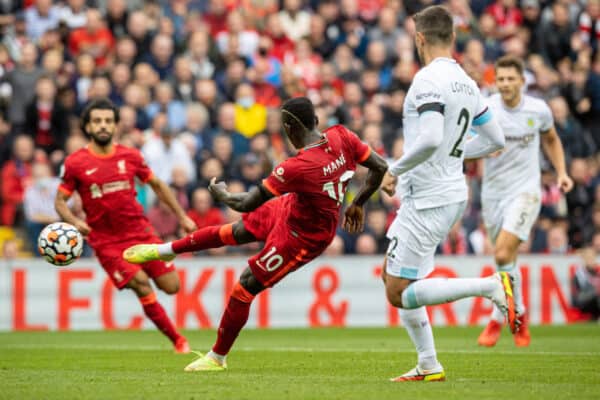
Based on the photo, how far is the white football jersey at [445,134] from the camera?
A: 859 centimetres

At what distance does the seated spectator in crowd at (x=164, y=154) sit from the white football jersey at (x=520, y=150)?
6.79 meters

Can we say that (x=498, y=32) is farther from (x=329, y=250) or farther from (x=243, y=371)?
Answer: (x=243, y=371)

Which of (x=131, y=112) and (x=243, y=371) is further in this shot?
(x=131, y=112)

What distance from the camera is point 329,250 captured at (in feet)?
61.3

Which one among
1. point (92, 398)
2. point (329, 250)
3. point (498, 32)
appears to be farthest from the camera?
point (498, 32)

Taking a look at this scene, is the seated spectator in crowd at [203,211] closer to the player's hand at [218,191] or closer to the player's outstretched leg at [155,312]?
the player's outstretched leg at [155,312]

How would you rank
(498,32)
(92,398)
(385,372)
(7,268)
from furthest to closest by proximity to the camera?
1. (498,32)
2. (7,268)
3. (385,372)
4. (92,398)

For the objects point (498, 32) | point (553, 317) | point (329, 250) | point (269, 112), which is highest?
point (498, 32)

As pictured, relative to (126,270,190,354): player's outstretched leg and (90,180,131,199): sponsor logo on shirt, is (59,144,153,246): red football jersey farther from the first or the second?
(126,270,190,354): player's outstretched leg

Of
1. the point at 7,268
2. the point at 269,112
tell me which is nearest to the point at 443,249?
the point at 269,112

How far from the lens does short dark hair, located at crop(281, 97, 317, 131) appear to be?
30.1 feet

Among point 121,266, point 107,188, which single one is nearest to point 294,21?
point 107,188

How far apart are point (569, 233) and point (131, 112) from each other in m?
7.49

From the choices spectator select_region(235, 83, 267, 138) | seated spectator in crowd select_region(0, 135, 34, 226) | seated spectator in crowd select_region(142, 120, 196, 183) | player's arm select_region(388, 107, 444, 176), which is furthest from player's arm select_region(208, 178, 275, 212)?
spectator select_region(235, 83, 267, 138)
